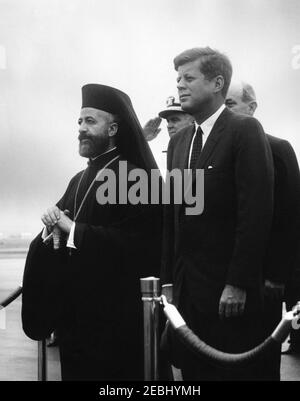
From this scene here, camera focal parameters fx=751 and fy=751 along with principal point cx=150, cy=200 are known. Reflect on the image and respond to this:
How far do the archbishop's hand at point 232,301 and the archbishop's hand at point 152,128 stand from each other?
79.5 inches

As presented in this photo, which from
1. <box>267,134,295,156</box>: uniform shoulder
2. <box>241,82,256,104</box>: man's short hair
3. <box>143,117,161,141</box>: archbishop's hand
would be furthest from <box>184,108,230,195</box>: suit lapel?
<box>143,117,161,141</box>: archbishop's hand

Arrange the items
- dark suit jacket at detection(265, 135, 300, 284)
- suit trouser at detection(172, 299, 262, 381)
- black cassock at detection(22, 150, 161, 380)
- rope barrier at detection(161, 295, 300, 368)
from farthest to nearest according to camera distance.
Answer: black cassock at detection(22, 150, 161, 380) < dark suit jacket at detection(265, 135, 300, 284) < suit trouser at detection(172, 299, 262, 381) < rope barrier at detection(161, 295, 300, 368)

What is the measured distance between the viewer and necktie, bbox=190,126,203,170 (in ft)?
9.19

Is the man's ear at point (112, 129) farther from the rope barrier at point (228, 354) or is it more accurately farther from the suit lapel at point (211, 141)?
the rope barrier at point (228, 354)

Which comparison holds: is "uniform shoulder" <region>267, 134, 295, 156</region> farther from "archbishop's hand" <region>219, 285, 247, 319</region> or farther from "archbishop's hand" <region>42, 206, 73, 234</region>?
"archbishop's hand" <region>42, 206, 73, 234</region>

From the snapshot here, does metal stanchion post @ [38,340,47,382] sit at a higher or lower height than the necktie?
lower

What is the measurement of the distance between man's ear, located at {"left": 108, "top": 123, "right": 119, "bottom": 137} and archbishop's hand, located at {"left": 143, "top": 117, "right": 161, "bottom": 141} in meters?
1.06

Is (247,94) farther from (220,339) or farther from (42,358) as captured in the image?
(42,358)

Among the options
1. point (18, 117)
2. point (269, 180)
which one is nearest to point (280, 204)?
point (269, 180)

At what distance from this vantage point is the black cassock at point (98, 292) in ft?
10.6

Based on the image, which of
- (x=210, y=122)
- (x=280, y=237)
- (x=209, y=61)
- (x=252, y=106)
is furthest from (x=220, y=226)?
(x=252, y=106)

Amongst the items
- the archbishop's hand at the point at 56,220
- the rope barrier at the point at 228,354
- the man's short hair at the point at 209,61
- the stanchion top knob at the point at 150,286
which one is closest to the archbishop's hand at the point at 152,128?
the archbishop's hand at the point at 56,220

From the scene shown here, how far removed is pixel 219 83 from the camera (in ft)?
9.31
